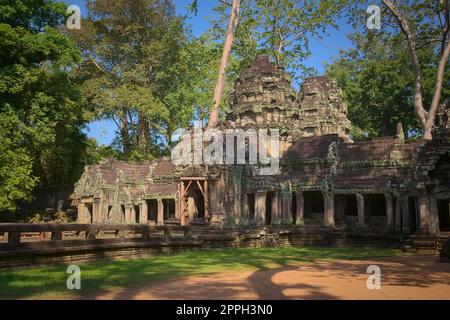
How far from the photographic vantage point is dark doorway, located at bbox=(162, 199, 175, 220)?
3469 cm

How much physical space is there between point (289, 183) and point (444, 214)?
9107 millimetres

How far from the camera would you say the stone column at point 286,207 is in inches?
1104

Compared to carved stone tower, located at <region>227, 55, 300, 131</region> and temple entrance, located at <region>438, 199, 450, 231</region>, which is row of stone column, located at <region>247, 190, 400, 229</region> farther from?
carved stone tower, located at <region>227, 55, 300, 131</region>

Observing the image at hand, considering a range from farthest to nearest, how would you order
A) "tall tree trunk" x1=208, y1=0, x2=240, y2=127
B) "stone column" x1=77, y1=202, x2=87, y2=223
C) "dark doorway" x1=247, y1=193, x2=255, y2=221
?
"stone column" x1=77, y1=202, x2=87, y2=223, "dark doorway" x1=247, y1=193, x2=255, y2=221, "tall tree trunk" x1=208, y1=0, x2=240, y2=127

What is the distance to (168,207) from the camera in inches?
1372

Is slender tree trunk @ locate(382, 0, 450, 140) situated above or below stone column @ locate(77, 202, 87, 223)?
above

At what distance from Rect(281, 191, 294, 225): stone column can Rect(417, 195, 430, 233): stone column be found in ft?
29.8

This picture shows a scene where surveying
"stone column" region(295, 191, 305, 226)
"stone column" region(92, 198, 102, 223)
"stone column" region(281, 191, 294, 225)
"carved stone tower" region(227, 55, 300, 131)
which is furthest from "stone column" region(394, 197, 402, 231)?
"stone column" region(92, 198, 102, 223)

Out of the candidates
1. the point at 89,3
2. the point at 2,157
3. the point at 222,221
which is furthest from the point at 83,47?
the point at 222,221

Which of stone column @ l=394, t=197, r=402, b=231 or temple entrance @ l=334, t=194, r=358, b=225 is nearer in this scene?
stone column @ l=394, t=197, r=402, b=231

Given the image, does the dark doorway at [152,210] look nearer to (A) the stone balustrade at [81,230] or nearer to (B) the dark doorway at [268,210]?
(B) the dark doorway at [268,210]

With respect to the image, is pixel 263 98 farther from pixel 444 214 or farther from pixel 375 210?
pixel 444 214

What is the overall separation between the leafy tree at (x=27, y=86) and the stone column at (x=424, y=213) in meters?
20.6
